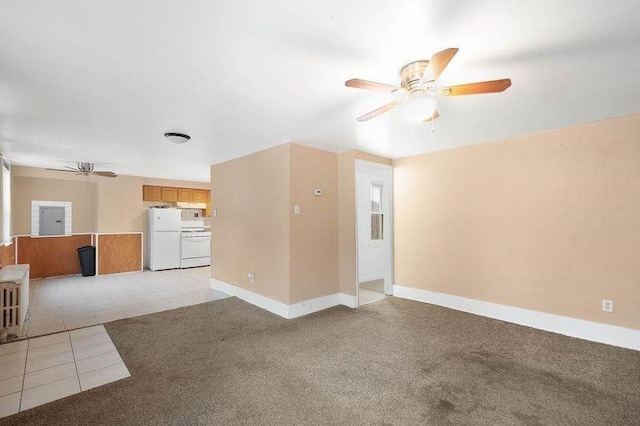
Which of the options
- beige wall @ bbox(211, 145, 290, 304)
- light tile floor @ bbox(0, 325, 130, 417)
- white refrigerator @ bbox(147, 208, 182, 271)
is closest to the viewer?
light tile floor @ bbox(0, 325, 130, 417)

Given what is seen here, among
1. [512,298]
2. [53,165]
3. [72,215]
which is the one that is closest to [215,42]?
[512,298]

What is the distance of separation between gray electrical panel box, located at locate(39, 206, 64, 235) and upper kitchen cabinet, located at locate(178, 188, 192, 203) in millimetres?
2333

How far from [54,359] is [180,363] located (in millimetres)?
1174

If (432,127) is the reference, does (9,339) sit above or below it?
below

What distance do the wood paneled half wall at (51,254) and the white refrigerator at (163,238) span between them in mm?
1281

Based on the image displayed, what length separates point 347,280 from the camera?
404cm

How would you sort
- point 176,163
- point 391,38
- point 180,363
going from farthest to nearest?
point 176,163 → point 180,363 → point 391,38

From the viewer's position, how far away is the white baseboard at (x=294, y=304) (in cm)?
359

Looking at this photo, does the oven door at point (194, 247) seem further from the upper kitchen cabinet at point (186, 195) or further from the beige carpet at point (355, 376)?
the beige carpet at point (355, 376)

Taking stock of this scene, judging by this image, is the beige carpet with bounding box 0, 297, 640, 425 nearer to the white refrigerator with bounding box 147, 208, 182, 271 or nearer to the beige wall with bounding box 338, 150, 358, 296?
the beige wall with bounding box 338, 150, 358, 296

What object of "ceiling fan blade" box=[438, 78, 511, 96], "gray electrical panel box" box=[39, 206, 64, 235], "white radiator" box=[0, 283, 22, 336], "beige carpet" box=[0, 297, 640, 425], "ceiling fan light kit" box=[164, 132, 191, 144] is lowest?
"beige carpet" box=[0, 297, 640, 425]

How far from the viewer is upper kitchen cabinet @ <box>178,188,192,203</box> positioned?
291 inches

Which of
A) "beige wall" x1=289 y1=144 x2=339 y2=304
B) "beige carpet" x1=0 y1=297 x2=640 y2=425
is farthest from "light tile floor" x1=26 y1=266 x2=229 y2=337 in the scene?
"beige wall" x1=289 y1=144 x2=339 y2=304

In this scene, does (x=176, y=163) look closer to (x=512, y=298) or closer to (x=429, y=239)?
(x=429, y=239)
